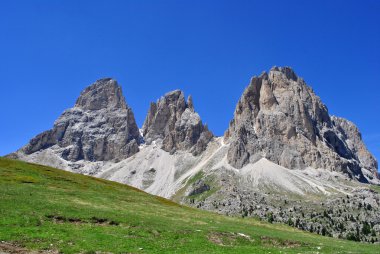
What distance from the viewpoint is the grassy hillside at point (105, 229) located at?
34969mm

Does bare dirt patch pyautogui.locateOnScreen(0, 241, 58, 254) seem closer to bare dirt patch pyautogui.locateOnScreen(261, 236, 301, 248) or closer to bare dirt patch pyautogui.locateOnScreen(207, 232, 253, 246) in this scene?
bare dirt patch pyautogui.locateOnScreen(207, 232, 253, 246)

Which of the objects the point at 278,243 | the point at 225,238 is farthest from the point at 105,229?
the point at 278,243

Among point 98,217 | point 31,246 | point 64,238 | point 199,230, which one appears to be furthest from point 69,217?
point 199,230

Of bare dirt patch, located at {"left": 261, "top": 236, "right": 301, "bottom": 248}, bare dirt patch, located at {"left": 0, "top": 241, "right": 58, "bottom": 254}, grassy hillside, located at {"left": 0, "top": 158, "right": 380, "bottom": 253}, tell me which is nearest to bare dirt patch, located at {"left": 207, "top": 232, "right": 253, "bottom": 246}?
grassy hillside, located at {"left": 0, "top": 158, "right": 380, "bottom": 253}

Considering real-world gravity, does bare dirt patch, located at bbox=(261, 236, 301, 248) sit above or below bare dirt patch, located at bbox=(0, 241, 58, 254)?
above

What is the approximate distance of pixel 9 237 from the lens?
1352 inches

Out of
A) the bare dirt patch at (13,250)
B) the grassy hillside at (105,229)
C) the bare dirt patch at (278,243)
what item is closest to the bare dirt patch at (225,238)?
the grassy hillside at (105,229)

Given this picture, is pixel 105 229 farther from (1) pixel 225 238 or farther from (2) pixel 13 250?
(1) pixel 225 238

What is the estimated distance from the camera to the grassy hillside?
35.0 metres

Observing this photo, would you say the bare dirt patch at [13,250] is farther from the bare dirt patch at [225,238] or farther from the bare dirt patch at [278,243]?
the bare dirt patch at [278,243]

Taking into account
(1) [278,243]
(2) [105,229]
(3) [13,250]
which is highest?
(1) [278,243]

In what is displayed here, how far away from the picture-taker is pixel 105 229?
1645 inches

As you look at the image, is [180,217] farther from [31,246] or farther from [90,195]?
[31,246]

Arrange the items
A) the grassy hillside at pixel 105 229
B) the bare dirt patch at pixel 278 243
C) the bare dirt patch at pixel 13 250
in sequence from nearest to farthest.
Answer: the bare dirt patch at pixel 13 250 < the grassy hillside at pixel 105 229 < the bare dirt patch at pixel 278 243
